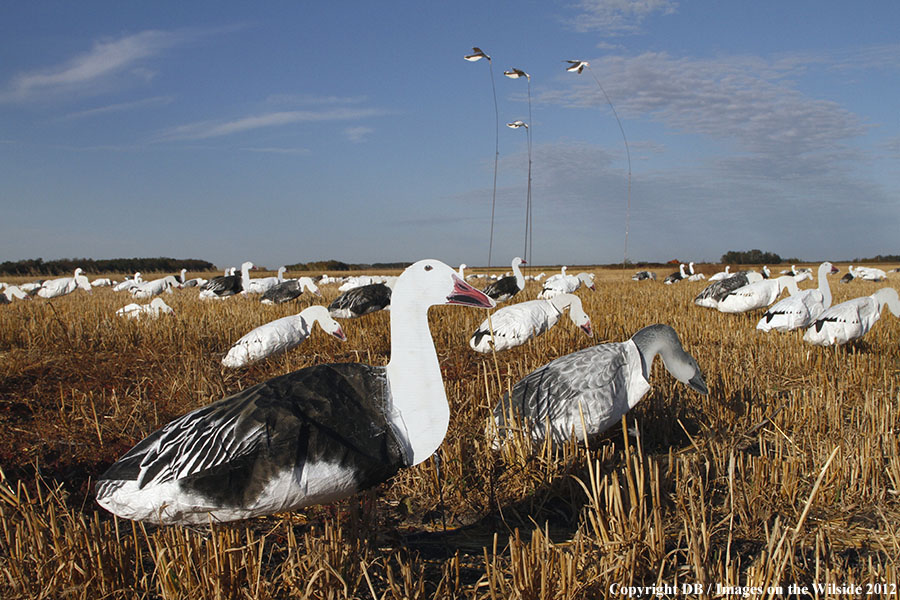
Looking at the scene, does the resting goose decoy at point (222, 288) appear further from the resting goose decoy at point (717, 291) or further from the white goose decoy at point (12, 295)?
the resting goose decoy at point (717, 291)

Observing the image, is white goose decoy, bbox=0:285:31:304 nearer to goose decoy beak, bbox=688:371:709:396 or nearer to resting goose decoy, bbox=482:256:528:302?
resting goose decoy, bbox=482:256:528:302

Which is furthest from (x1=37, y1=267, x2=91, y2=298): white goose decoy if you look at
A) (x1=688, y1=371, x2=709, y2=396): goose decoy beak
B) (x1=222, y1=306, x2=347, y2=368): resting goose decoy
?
(x1=688, y1=371, x2=709, y2=396): goose decoy beak

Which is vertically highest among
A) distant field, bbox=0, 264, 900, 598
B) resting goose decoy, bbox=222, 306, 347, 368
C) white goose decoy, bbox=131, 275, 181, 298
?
white goose decoy, bbox=131, 275, 181, 298

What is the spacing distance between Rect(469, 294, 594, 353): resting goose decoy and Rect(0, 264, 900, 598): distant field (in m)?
0.82

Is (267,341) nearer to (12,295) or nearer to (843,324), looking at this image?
(843,324)

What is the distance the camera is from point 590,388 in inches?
150

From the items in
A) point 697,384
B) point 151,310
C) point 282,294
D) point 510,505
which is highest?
point 282,294

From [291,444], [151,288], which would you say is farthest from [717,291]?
[151,288]

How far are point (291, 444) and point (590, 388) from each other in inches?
86.9

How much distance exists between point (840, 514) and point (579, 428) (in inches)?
60.4

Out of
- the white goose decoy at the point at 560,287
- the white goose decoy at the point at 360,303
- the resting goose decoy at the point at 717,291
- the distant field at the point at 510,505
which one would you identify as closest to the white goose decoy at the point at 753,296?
the resting goose decoy at the point at 717,291

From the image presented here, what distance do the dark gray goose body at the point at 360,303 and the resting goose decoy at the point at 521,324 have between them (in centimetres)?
433

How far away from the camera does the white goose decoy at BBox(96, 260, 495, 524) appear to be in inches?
92.7

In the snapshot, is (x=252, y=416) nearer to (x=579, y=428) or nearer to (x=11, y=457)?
(x=579, y=428)
